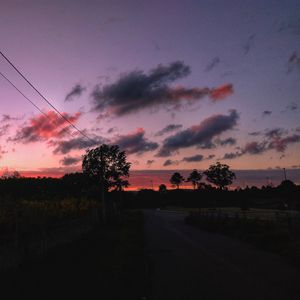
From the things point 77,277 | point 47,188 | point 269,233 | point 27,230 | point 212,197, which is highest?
point 212,197

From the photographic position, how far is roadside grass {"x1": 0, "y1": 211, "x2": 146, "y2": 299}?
8.57 m

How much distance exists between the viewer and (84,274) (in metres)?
11.0

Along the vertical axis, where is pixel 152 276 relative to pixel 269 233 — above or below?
below

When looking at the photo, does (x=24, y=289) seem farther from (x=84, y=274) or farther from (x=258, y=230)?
(x=258, y=230)

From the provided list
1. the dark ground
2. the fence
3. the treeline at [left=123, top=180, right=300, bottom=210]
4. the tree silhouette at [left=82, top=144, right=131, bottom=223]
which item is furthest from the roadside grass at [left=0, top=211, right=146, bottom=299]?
the treeline at [left=123, top=180, right=300, bottom=210]

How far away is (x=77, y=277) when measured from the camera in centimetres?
1052

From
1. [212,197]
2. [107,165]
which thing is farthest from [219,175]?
[107,165]

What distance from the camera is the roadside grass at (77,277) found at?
337 inches

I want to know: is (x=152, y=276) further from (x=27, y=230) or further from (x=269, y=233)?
(x=269, y=233)

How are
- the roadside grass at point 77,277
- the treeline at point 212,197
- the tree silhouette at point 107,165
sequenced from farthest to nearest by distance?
the treeline at point 212,197 < the tree silhouette at point 107,165 < the roadside grass at point 77,277

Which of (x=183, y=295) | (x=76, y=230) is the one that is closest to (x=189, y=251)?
(x=76, y=230)

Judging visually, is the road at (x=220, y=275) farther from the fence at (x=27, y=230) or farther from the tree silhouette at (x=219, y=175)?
the tree silhouette at (x=219, y=175)

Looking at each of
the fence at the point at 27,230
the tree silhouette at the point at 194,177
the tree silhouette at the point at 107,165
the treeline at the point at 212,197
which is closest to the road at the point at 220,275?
the fence at the point at 27,230

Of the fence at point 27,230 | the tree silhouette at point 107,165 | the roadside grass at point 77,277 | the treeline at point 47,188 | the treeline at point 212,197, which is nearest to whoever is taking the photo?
the roadside grass at point 77,277
